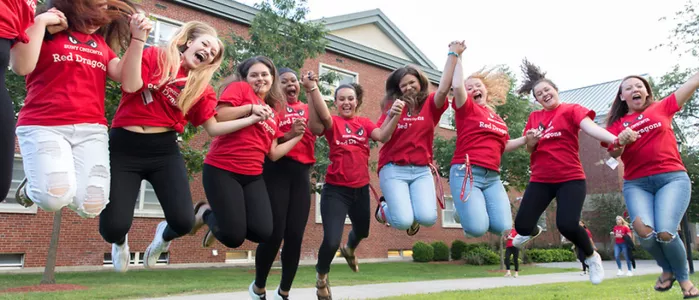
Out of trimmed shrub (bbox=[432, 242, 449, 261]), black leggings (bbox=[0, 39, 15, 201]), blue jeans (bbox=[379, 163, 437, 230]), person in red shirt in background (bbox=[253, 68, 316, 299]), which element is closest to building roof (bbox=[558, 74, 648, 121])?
trimmed shrub (bbox=[432, 242, 449, 261])

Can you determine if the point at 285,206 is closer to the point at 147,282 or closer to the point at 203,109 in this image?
the point at 203,109

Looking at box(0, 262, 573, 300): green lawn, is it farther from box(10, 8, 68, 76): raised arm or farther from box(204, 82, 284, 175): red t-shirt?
box(10, 8, 68, 76): raised arm

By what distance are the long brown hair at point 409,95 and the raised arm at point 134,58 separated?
9.88 feet

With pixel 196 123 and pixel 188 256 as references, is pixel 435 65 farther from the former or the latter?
pixel 196 123

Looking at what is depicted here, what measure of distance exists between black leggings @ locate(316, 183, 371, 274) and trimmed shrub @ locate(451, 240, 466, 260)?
67.9 feet

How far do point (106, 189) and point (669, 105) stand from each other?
606 cm

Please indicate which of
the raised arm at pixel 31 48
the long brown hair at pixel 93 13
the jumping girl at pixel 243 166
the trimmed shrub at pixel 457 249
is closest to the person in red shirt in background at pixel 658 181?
the jumping girl at pixel 243 166

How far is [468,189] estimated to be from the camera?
5.86 meters

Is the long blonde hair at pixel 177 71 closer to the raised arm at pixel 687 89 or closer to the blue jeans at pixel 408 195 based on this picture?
the blue jeans at pixel 408 195

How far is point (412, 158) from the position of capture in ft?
19.6

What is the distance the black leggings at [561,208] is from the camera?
18.6 ft

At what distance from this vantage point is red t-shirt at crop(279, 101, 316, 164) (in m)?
5.64

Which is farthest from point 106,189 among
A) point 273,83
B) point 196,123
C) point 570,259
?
point 570,259

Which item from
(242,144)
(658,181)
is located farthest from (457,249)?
(242,144)
